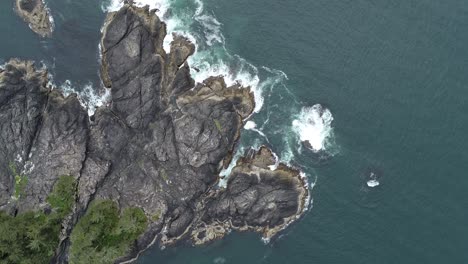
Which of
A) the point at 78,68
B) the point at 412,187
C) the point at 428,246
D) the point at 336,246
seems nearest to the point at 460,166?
the point at 412,187

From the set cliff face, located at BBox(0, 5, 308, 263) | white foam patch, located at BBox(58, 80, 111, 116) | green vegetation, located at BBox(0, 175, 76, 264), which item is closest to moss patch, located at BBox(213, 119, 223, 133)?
cliff face, located at BBox(0, 5, 308, 263)

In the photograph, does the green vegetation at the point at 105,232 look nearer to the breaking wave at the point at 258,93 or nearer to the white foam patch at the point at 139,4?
the breaking wave at the point at 258,93

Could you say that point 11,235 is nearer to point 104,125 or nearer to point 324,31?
point 104,125

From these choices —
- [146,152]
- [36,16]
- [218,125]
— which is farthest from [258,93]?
[36,16]

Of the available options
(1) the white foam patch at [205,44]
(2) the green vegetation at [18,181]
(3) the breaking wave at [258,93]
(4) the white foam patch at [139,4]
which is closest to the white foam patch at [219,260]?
(3) the breaking wave at [258,93]

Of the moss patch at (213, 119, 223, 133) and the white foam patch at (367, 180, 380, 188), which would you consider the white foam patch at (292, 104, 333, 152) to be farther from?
the moss patch at (213, 119, 223, 133)

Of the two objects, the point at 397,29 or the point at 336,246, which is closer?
the point at 336,246
